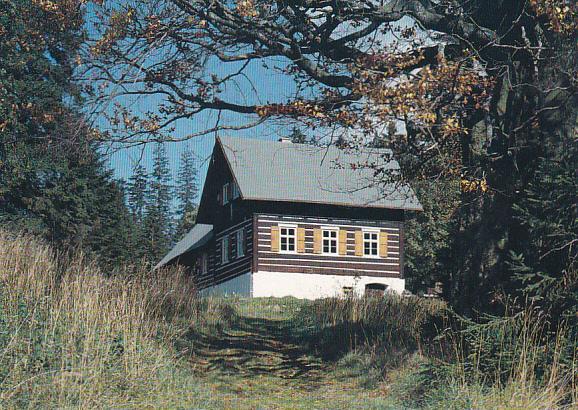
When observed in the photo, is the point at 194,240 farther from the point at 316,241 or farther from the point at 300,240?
the point at 316,241

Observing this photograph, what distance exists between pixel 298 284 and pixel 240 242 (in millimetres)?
3584

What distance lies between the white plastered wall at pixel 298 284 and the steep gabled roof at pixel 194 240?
27.3ft

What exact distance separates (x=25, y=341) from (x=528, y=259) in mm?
5904

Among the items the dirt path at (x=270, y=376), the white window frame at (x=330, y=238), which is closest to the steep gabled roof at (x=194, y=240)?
the white window frame at (x=330, y=238)

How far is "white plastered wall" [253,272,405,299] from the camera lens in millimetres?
37062

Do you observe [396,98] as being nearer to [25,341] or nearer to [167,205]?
[25,341]

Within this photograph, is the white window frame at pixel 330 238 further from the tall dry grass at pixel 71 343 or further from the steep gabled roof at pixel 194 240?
the tall dry grass at pixel 71 343

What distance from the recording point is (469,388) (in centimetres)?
937

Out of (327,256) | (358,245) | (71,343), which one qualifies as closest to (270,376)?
(71,343)

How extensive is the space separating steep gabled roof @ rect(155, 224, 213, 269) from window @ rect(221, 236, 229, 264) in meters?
2.94

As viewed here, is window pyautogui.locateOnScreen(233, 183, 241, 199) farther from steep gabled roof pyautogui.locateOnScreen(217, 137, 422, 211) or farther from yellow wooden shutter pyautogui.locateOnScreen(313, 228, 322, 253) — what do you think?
yellow wooden shutter pyautogui.locateOnScreen(313, 228, 322, 253)

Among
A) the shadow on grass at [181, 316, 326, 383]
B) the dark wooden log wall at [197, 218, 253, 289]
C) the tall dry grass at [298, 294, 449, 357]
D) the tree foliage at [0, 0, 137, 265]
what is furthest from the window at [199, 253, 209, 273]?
the shadow on grass at [181, 316, 326, 383]

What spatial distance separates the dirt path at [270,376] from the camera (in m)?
10.8

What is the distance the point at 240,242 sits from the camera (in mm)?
39594
